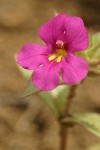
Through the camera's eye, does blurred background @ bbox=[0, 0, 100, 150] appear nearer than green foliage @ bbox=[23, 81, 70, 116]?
No

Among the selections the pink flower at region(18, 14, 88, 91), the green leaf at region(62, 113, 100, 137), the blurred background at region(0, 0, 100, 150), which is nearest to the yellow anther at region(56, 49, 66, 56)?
the pink flower at region(18, 14, 88, 91)

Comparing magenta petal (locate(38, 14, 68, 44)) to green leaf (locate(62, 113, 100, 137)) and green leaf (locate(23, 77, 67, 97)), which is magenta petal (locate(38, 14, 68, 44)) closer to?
green leaf (locate(23, 77, 67, 97))

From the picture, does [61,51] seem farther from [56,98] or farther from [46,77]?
[56,98]

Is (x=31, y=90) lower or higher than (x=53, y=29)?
lower

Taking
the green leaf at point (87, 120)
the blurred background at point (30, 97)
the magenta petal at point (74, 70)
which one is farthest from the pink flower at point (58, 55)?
the blurred background at point (30, 97)

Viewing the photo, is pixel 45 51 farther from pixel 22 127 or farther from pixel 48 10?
pixel 48 10

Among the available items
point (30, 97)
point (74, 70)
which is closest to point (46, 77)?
point (74, 70)

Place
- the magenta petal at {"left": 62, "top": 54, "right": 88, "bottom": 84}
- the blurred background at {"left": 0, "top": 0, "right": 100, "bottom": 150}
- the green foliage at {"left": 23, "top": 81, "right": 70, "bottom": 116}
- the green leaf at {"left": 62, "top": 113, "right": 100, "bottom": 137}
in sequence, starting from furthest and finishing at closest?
the blurred background at {"left": 0, "top": 0, "right": 100, "bottom": 150}
the green foliage at {"left": 23, "top": 81, "right": 70, "bottom": 116}
the green leaf at {"left": 62, "top": 113, "right": 100, "bottom": 137}
the magenta petal at {"left": 62, "top": 54, "right": 88, "bottom": 84}
